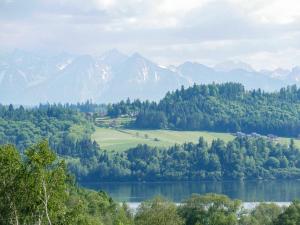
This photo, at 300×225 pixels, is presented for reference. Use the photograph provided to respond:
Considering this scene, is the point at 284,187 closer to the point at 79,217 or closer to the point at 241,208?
→ the point at 241,208

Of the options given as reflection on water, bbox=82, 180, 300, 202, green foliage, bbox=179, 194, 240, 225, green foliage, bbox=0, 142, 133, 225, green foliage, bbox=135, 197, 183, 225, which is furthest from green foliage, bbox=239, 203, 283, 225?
reflection on water, bbox=82, 180, 300, 202

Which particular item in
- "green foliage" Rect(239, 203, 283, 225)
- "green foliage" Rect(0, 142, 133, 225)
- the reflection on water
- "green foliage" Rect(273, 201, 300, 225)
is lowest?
the reflection on water

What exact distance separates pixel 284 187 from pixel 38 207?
15696 centimetres

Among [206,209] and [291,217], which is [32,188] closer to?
[291,217]

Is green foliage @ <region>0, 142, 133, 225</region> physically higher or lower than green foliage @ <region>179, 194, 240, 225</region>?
higher

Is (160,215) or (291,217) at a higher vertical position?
(160,215)

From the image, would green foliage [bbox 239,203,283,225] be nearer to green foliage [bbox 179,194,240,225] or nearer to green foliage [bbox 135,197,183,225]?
green foliage [bbox 179,194,240,225]

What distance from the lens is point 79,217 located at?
4244 cm

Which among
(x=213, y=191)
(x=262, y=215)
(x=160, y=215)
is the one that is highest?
(x=160, y=215)

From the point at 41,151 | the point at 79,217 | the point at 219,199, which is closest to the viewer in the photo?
the point at 41,151

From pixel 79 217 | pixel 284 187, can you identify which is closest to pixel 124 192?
pixel 284 187

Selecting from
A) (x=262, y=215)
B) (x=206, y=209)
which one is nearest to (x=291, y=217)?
(x=206, y=209)

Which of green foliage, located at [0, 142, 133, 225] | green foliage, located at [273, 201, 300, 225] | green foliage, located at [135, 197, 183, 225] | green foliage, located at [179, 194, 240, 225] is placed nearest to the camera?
green foliage, located at [0, 142, 133, 225]

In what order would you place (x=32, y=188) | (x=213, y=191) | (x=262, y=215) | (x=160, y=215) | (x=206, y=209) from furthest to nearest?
(x=213, y=191) → (x=262, y=215) → (x=206, y=209) → (x=160, y=215) → (x=32, y=188)
